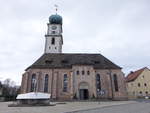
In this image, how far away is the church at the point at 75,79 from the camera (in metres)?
36.2

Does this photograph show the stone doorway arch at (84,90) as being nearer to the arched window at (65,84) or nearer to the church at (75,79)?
the church at (75,79)

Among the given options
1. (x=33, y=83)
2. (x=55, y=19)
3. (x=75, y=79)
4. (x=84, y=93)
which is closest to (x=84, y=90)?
(x=84, y=93)

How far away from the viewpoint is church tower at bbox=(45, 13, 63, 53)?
56.0 metres

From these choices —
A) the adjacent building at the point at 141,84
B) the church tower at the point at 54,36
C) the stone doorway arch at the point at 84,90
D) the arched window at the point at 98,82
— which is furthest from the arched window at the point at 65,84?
the adjacent building at the point at 141,84

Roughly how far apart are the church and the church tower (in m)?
14.6

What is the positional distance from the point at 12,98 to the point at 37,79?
1513 centimetres

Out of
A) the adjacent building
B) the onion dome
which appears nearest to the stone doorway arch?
the adjacent building

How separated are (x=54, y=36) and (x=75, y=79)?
88.6 feet

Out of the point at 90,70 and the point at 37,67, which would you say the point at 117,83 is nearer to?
the point at 90,70

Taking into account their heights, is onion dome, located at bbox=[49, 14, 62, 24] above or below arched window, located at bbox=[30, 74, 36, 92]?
above

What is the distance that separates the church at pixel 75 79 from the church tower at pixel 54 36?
48.0 feet

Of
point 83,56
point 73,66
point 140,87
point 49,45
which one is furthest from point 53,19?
point 140,87

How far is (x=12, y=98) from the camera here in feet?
153

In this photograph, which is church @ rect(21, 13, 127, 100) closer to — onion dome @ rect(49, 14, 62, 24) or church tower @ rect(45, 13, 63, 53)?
church tower @ rect(45, 13, 63, 53)
